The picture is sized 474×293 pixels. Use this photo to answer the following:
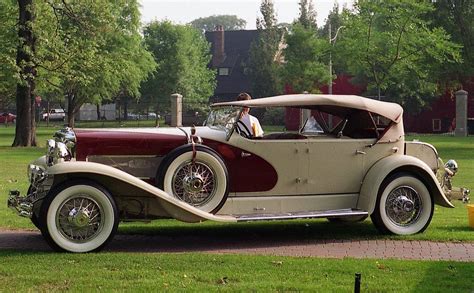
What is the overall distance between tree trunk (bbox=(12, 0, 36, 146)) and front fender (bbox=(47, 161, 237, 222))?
23.7 m

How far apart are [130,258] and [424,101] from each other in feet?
147

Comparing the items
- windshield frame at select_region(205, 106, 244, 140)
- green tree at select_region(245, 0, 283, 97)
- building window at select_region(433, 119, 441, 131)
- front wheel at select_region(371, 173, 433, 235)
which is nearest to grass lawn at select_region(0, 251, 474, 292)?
A: front wheel at select_region(371, 173, 433, 235)

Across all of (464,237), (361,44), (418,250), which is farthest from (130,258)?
(361,44)

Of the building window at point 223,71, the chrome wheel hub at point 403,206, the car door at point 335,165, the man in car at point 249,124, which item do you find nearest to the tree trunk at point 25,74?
the man in car at point 249,124

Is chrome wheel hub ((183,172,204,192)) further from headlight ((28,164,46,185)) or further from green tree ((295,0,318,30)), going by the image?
green tree ((295,0,318,30))

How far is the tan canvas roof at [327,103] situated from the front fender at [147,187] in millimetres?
1492

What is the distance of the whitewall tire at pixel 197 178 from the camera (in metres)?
8.33

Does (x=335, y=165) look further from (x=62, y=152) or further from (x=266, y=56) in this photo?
(x=266, y=56)

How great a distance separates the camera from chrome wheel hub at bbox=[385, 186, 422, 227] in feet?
30.3

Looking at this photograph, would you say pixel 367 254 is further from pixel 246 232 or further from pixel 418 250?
pixel 246 232

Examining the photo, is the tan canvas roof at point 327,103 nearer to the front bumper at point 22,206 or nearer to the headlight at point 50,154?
the headlight at point 50,154

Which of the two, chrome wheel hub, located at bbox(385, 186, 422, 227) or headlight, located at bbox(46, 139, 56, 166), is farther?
chrome wheel hub, located at bbox(385, 186, 422, 227)

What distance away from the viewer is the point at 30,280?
654 cm

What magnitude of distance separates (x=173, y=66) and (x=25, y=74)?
34.8m
